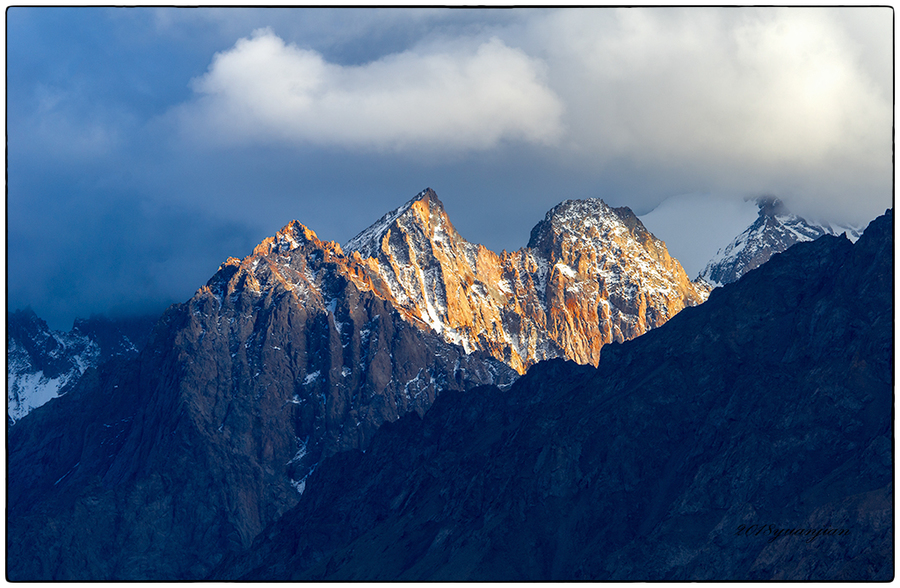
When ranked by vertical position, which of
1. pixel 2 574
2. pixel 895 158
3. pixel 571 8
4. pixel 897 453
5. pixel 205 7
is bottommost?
pixel 897 453

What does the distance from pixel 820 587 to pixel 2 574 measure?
240ft

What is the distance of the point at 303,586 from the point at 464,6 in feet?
168

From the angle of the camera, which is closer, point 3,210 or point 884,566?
point 3,210

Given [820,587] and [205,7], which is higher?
[205,7]

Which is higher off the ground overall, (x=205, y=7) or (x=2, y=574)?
(x=205, y=7)

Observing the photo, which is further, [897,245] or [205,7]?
[897,245]

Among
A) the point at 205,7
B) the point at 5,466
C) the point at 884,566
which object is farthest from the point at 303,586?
the point at 884,566

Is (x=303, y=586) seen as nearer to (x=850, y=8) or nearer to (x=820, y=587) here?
(x=820, y=587)

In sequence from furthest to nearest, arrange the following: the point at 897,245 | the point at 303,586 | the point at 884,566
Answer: the point at 884,566
the point at 897,245
the point at 303,586

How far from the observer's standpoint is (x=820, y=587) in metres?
120

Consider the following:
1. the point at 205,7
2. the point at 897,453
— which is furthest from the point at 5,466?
the point at 897,453

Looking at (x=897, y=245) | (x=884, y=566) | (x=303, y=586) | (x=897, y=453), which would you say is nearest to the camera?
(x=303, y=586)

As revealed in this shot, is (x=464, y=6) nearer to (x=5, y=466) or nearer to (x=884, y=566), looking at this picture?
(x=5, y=466)

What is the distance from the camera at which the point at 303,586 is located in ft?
393
